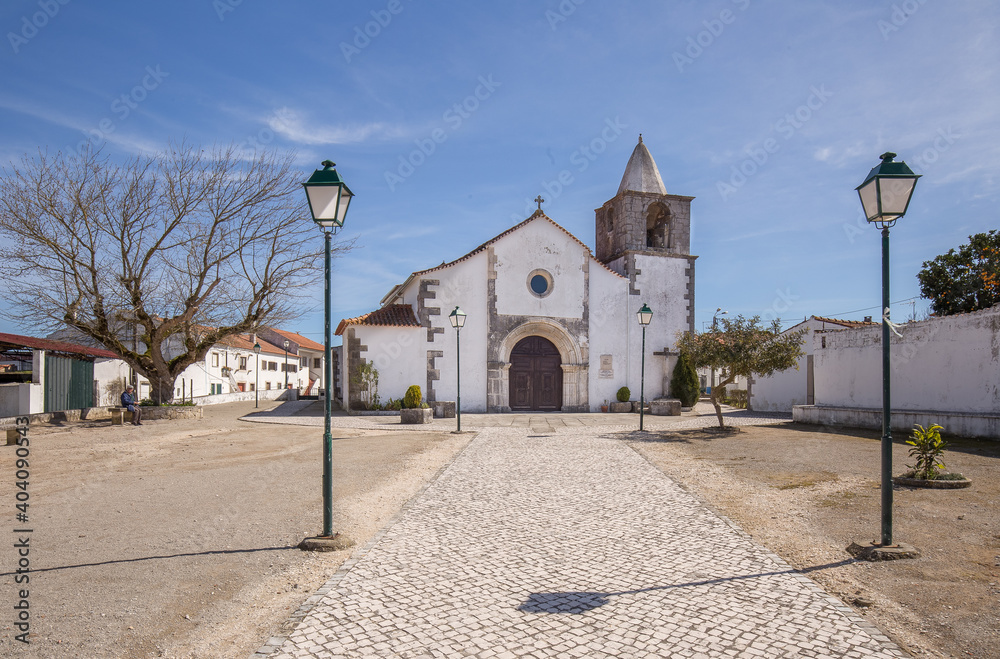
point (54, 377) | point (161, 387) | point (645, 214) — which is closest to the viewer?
point (54, 377)

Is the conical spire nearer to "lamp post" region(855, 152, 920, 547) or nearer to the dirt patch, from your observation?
the dirt patch

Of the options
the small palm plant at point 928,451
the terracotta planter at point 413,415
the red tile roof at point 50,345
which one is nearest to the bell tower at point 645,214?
the terracotta planter at point 413,415

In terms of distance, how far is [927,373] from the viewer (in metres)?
15.3

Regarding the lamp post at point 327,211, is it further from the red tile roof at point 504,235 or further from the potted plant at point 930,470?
the red tile roof at point 504,235

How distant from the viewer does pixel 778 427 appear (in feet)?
57.4

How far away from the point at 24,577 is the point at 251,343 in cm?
4343

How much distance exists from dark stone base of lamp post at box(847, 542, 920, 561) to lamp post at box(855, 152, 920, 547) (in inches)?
6.0

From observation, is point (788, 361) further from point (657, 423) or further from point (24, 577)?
point (24, 577)

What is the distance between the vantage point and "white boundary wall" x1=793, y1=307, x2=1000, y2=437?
13.4 m

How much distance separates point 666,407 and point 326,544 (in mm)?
19646

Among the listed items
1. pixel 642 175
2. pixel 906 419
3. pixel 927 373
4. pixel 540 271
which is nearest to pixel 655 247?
pixel 642 175

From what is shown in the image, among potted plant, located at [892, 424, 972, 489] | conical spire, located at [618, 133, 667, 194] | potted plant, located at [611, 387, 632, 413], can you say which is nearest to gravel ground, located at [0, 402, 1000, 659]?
potted plant, located at [892, 424, 972, 489]

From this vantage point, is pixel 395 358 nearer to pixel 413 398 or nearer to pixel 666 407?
pixel 413 398

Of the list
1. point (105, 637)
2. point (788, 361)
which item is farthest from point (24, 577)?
point (788, 361)
